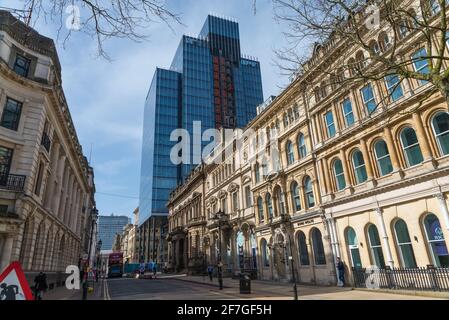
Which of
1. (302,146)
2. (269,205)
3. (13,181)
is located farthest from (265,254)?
(13,181)

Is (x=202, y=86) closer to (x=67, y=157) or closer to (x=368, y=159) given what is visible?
(x=67, y=157)

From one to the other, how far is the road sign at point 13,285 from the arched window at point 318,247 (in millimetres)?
20311

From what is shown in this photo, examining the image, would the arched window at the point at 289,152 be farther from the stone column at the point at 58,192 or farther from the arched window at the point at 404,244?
the stone column at the point at 58,192

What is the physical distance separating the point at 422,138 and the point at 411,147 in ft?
3.31

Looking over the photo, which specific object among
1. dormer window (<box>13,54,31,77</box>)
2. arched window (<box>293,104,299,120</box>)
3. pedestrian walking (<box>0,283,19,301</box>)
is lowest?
pedestrian walking (<box>0,283,19,301</box>)

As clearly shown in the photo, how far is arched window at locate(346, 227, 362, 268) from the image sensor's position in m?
18.5

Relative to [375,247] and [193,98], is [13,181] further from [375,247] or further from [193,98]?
[193,98]

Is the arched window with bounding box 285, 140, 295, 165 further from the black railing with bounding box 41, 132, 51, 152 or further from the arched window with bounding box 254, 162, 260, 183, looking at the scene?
the black railing with bounding box 41, 132, 51, 152

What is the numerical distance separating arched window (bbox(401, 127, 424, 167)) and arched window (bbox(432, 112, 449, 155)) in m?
1.06

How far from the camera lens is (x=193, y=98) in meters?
87.7

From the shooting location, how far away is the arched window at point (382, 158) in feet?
56.5

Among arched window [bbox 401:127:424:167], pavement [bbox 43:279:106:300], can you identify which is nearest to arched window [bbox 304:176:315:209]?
arched window [bbox 401:127:424:167]

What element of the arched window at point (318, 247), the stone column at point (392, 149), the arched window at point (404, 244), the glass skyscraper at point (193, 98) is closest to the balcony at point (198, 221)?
the arched window at point (318, 247)
